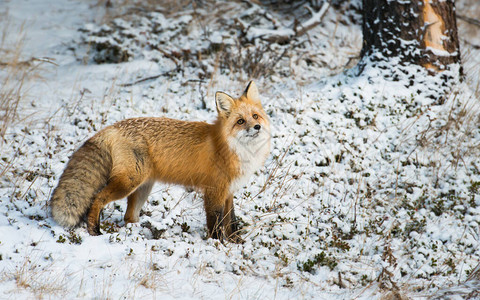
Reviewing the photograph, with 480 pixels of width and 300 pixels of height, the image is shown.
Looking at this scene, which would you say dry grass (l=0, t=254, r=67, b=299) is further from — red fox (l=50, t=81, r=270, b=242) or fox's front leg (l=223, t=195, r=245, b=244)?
fox's front leg (l=223, t=195, r=245, b=244)

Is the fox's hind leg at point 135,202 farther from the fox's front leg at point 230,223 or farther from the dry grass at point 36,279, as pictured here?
the dry grass at point 36,279

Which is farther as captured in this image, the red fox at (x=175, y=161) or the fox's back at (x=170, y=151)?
the fox's back at (x=170, y=151)

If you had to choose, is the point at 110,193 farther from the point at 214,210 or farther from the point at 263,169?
the point at 263,169

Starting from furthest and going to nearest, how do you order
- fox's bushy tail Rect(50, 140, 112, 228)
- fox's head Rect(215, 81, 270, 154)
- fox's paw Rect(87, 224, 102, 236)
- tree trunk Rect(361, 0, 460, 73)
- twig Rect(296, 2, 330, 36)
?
twig Rect(296, 2, 330, 36), tree trunk Rect(361, 0, 460, 73), fox's head Rect(215, 81, 270, 154), fox's paw Rect(87, 224, 102, 236), fox's bushy tail Rect(50, 140, 112, 228)

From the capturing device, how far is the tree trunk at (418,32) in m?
6.75

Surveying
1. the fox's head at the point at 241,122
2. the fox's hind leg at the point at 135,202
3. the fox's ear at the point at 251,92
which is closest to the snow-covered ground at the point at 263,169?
the fox's hind leg at the point at 135,202

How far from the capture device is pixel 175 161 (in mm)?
4691

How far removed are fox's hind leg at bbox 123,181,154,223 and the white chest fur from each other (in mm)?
1093

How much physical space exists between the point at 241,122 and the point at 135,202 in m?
1.62

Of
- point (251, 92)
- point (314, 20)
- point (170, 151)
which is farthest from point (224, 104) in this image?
point (314, 20)

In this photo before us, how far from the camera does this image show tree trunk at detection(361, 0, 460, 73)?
266 inches

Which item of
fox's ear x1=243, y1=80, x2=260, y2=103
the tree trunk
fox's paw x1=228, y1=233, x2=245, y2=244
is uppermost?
the tree trunk

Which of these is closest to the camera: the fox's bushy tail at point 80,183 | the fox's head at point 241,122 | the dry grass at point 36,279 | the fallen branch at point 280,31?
the dry grass at point 36,279

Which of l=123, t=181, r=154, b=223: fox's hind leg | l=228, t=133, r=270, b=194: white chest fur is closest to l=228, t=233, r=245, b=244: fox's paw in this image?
l=228, t=133, r=270, b=194: white chest fur
